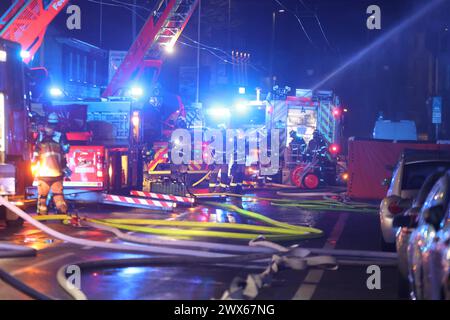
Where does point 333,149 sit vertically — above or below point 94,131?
below

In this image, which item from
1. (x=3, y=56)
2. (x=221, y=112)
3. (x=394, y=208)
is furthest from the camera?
(x=221, y=112)

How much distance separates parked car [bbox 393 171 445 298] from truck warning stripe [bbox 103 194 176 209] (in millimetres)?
8055

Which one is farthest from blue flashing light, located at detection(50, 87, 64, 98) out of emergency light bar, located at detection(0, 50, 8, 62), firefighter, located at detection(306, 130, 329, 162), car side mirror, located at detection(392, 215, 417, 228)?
car side mirror, located at detection(392, 215, 417, 228)

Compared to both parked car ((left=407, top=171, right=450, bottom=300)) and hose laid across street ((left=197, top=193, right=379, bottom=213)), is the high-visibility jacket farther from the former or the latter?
parked car ((left=407, top=171, right=450, bottom=300))

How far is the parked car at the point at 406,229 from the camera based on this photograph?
22.1 feet

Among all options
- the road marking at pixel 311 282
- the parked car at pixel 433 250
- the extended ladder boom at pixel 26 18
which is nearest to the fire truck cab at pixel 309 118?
the extended ladder boom at pixel 26 18

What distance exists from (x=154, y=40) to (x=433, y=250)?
18.6 m

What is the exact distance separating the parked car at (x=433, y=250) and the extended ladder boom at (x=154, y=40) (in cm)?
1601

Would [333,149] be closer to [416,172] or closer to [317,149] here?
[317,149]

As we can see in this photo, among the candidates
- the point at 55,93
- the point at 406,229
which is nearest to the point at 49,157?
the point at 55,93

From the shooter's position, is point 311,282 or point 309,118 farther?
point 309,118

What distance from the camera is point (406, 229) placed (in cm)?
719

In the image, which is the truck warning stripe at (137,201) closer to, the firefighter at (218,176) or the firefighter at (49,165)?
the firefighter at (49,165)

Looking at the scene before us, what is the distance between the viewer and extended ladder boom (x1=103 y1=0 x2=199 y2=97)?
21.6 metres
